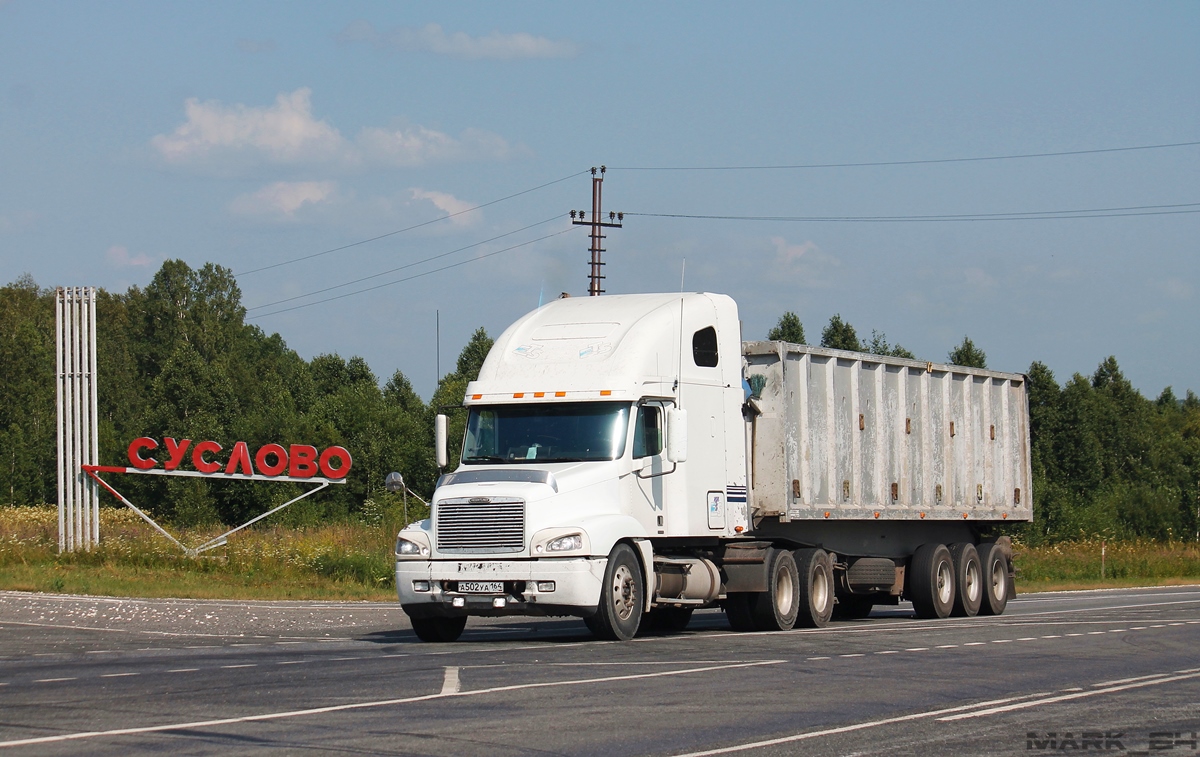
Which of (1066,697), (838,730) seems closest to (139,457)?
(1066,697)

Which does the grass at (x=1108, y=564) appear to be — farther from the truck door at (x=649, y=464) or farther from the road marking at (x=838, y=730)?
the road marking at (x=838, y=730)

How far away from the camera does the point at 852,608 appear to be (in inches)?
932

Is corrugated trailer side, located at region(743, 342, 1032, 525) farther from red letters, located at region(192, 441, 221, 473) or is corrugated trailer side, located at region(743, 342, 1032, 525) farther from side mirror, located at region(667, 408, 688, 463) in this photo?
red letters, located at region(192, 441, 221, 473)

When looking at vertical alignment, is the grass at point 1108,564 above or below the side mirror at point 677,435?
below

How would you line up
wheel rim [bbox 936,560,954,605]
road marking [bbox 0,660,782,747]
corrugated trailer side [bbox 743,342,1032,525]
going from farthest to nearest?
wheel rim [bbox 936,560,954,605] < corrugated trailer side [bbox 743,342,1032,525] < road marking [bbox 0,660,782,747]

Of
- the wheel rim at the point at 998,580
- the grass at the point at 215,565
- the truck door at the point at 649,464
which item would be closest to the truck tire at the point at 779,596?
the truck door at the point at 649,464

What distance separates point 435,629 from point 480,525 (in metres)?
1.68

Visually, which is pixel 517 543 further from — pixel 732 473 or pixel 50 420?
pixel 50 420

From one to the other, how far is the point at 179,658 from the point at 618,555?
4798mm

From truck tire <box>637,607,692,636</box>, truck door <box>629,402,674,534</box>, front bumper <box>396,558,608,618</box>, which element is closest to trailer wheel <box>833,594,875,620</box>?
truck tire <box>637,607,692,636</box>

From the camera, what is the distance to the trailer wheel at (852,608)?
23.3m

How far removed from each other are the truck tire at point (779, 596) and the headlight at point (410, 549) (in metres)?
4.71

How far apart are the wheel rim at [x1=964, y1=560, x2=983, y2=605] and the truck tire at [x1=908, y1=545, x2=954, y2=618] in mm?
873

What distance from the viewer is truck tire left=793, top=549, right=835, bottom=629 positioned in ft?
65.0
